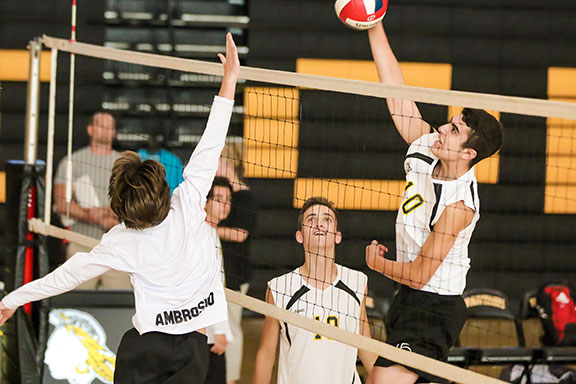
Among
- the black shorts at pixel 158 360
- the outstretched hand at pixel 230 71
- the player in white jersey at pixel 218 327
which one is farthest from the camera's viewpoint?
the player in white jersey at pixel 218 327

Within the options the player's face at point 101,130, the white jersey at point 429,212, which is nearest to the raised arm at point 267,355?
the white jersey at point 429,212

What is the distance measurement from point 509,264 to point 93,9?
4.73m

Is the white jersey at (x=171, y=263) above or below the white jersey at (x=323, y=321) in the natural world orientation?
above

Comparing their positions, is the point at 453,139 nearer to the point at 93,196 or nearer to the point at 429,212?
the point at 429,212

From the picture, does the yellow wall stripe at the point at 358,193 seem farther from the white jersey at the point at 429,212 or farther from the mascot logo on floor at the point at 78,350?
the white jersey at the point at 429,212

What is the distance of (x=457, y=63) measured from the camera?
8008 mm

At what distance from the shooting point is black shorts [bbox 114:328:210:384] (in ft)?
10.1

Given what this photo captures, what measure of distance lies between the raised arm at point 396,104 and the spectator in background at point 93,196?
2.46m

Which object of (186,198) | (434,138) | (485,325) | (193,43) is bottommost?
(485,325)

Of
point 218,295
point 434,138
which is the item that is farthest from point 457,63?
point 218,295

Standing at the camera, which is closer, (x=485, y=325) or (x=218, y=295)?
(x=218, y=295)

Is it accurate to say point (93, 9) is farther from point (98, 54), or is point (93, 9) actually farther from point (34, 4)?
point (98, 54)

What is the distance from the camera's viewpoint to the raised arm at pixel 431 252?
10.7 feet

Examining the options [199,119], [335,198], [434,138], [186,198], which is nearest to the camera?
[186,198]
